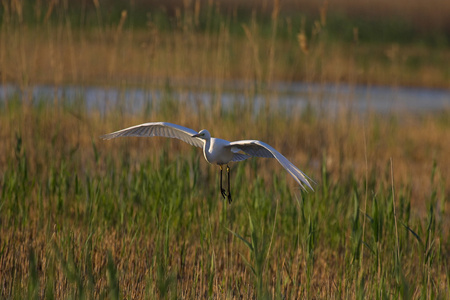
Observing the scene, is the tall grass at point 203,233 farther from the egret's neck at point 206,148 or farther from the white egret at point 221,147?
the egret's neck at point 206,148

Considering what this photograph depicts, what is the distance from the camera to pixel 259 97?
208 inches

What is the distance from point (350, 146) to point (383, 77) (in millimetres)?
10711

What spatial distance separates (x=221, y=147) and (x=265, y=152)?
0.80ft

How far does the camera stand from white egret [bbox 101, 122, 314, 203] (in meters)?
1.63

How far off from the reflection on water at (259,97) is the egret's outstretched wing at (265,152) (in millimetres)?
2553

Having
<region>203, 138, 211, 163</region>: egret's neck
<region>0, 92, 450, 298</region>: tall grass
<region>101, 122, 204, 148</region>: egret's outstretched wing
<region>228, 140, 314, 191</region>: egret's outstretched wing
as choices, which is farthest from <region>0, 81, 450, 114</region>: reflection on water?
<region>203, 138, 211, 163</region>: egret's neck

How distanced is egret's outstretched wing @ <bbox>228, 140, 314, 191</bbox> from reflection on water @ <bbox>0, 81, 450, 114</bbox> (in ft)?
8.38

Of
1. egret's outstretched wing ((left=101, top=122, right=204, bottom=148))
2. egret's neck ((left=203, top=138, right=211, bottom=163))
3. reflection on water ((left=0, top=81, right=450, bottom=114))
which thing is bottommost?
reflection on water ((left=0, top=81, right=450, bottom=114))

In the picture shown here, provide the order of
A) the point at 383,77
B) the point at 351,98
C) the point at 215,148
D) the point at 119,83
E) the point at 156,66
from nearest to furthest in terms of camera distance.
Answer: the point at 215,148 < the point at 119,83 < the point at 156,66 < the point at 351,98 < the point at 383,77

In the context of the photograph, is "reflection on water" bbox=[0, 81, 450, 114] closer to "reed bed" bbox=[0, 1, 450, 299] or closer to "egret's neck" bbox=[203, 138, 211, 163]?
"reed bed" bbox=[0, 1, 450, 299]

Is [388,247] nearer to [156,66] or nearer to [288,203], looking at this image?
[288,203]

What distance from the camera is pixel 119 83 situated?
4.62m

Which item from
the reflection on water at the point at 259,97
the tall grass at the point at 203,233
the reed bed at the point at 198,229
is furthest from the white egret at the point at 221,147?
the reflection on water at the point at 259,97

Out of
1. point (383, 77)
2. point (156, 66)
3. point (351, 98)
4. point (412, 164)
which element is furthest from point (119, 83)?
point (383, 77)
